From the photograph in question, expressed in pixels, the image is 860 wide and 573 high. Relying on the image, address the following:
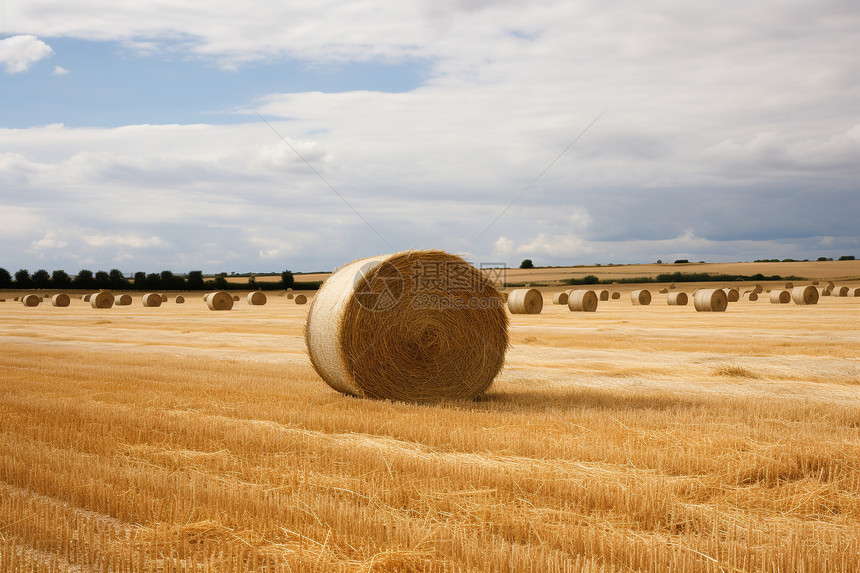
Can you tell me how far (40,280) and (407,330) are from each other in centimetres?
6123

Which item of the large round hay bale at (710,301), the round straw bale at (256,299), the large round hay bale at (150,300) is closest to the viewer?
the large round hay bale at (710,301)

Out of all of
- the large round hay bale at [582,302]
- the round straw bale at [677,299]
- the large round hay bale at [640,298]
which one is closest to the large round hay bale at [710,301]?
the large round hay bale at [582,302]

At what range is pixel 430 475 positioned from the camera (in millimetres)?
5598

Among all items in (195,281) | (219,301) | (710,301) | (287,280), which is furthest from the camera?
(287,280)

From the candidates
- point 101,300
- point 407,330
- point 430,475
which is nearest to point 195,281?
point 101,300

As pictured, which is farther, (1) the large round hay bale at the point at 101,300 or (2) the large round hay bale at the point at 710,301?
(1) the large round hay bale at the point at 101,300

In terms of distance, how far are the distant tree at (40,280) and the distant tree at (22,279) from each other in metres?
0.35

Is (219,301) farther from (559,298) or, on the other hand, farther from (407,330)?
(407,330)

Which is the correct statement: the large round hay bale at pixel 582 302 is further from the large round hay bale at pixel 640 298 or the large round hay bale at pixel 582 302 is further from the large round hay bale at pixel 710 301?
the large round hay bale at pixel 640 298

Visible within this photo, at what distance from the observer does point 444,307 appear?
10219 millimetres

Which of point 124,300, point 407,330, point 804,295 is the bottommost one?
point 407,330

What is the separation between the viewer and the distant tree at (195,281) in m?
60.1

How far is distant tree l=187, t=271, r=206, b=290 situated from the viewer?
60.1 meters

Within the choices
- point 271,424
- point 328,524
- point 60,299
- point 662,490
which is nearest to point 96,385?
point 271,424
